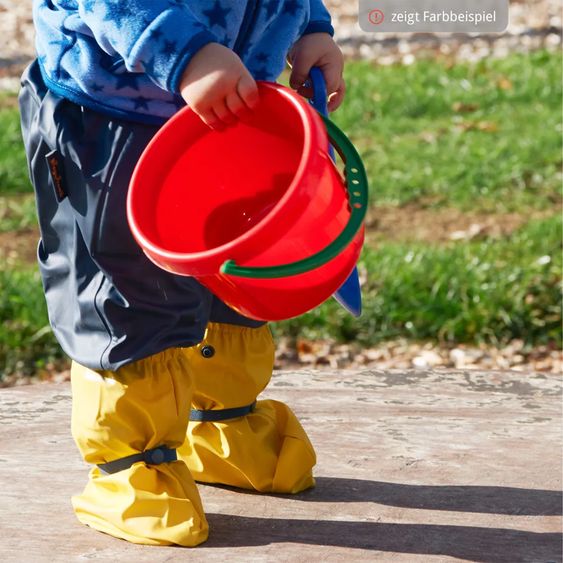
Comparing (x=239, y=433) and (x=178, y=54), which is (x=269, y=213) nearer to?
(x=178, y=54)

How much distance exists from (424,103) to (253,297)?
4516 mm

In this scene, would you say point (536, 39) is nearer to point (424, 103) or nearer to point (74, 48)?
point (424, 103)

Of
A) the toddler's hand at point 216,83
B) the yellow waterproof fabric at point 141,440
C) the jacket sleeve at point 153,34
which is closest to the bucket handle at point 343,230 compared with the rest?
the toddler's hand at point 216,83

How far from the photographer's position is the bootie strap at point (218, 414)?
2.48 metres

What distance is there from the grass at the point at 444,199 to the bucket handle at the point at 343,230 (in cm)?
185

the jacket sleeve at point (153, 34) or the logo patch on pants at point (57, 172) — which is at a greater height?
the jacket sleeve at point (153, 34)

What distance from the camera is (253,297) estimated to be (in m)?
1.94

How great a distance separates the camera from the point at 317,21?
7.79 feet

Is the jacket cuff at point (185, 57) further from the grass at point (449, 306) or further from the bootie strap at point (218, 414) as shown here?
the grass at point (449, 306)

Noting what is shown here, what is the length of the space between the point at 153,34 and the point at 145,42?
2 cm

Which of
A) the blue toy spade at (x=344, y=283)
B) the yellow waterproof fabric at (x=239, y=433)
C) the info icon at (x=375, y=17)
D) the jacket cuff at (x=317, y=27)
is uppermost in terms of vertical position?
the info icon at (x=375, y=17)

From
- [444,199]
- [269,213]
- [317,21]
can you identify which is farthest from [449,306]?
[269,213]

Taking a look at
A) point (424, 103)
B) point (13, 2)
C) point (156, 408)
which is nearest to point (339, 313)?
point (156, 408)

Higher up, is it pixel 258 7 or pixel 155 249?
pixel 258 7
